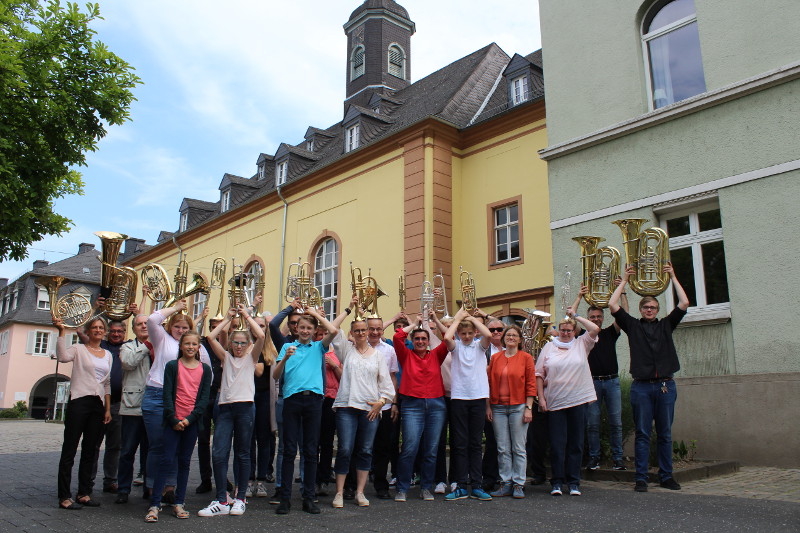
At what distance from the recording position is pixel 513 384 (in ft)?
23.2

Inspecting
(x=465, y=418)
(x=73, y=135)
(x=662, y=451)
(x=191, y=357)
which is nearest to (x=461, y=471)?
(x=465, y=418)

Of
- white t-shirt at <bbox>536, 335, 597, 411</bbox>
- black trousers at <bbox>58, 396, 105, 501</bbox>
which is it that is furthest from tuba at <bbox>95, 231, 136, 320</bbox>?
white t-shirt at <bbox>536, 335, 597, 411</bbox>

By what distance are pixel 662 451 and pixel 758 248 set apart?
3941 mm

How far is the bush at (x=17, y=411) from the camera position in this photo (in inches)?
1677

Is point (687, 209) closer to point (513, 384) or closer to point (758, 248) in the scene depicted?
point (758, 248)

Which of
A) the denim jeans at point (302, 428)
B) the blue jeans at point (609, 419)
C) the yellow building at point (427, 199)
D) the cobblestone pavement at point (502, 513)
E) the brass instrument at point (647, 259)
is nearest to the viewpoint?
the cobblestone pavement at point (502, 513)

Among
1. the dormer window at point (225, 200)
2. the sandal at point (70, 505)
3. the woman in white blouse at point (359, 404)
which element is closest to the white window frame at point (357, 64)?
the dormer window at point (225, 200)

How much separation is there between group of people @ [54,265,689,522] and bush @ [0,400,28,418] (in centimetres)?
4194

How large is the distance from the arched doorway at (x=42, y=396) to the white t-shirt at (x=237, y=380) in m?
45.8

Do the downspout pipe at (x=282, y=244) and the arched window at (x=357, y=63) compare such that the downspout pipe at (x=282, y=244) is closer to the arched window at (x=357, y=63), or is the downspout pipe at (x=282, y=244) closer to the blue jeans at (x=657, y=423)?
the arched window at (x=357, y=63)

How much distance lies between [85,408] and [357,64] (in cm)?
2764

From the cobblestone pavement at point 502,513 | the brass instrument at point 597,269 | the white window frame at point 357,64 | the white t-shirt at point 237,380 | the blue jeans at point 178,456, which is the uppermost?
the white window frame at point 357,64

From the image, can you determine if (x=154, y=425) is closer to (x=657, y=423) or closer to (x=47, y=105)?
(x=657, y=423)

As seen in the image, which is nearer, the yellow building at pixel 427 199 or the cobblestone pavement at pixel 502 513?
the cobblestone pavement at pixel 502 513
